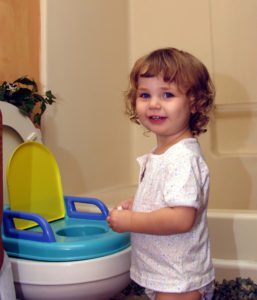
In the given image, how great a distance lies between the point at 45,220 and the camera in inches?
37.1

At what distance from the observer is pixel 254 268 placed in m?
1.20

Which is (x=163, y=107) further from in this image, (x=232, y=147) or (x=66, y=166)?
(x=232, y=147)

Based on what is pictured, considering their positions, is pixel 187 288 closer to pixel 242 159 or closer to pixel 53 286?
pixel 53 286

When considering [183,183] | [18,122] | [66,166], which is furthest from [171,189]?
[66,166]

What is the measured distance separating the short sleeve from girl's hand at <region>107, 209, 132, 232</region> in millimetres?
82

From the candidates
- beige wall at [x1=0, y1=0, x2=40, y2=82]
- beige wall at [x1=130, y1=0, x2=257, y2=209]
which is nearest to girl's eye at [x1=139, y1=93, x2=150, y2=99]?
beige wall at [x1=0, y1=0, x2=40, y2=82]

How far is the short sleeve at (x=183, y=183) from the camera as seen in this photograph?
29.4 inches

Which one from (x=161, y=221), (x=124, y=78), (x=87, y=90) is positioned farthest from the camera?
(x=124, y=78)

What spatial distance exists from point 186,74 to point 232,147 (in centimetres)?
118

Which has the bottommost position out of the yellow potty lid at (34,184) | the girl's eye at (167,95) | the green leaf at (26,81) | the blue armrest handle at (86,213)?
the blue armrest handle at (86,213)

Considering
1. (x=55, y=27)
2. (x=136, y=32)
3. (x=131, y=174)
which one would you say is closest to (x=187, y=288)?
(x=55, y=27)

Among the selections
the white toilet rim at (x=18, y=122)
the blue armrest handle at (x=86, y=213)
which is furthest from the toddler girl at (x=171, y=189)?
the white toilet rim at (x=18, y=122)

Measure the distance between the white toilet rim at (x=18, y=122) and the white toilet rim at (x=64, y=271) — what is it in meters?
0.40

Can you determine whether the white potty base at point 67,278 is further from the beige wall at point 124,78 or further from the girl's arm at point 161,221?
the beige wall at point 124,78
